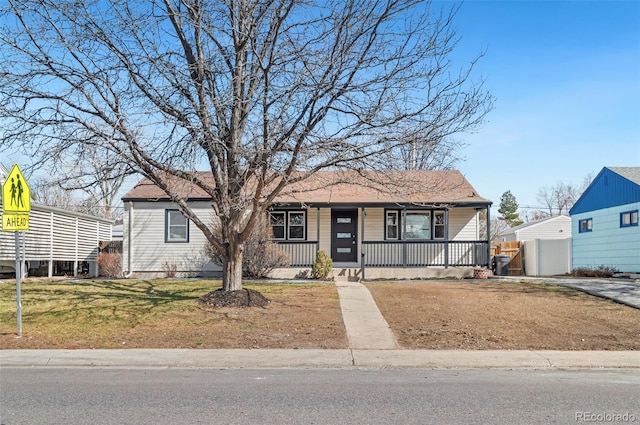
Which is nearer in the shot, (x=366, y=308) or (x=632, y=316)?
(x=632, y=316)

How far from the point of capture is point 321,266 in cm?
1873

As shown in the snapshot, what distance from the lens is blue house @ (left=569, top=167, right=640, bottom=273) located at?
20453 millimetres

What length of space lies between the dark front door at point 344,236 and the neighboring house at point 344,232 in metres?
0.04

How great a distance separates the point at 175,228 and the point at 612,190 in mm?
17970

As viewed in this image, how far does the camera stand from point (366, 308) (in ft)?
42.5

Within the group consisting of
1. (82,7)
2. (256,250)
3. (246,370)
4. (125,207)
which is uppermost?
(82,7)

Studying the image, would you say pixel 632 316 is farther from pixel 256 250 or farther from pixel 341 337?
pixel 256 250

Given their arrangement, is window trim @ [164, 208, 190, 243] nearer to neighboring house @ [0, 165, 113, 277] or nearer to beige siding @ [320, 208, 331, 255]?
neighboring house @ [0, 165, 113, 277]

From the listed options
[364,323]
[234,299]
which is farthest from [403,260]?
[234,299]

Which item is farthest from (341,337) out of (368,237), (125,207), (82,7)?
(125,207)

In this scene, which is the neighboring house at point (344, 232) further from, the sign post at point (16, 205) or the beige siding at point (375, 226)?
the sign post at point (16, 205)

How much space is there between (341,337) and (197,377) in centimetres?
350

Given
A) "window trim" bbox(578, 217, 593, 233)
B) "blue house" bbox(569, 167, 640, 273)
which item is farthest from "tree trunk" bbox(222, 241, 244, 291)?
"window trim" bbox(578, 217, 593, 233)

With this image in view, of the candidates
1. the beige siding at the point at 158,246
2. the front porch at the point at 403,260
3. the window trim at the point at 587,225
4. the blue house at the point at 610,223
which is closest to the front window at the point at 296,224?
the front porch at the point at 403,260
